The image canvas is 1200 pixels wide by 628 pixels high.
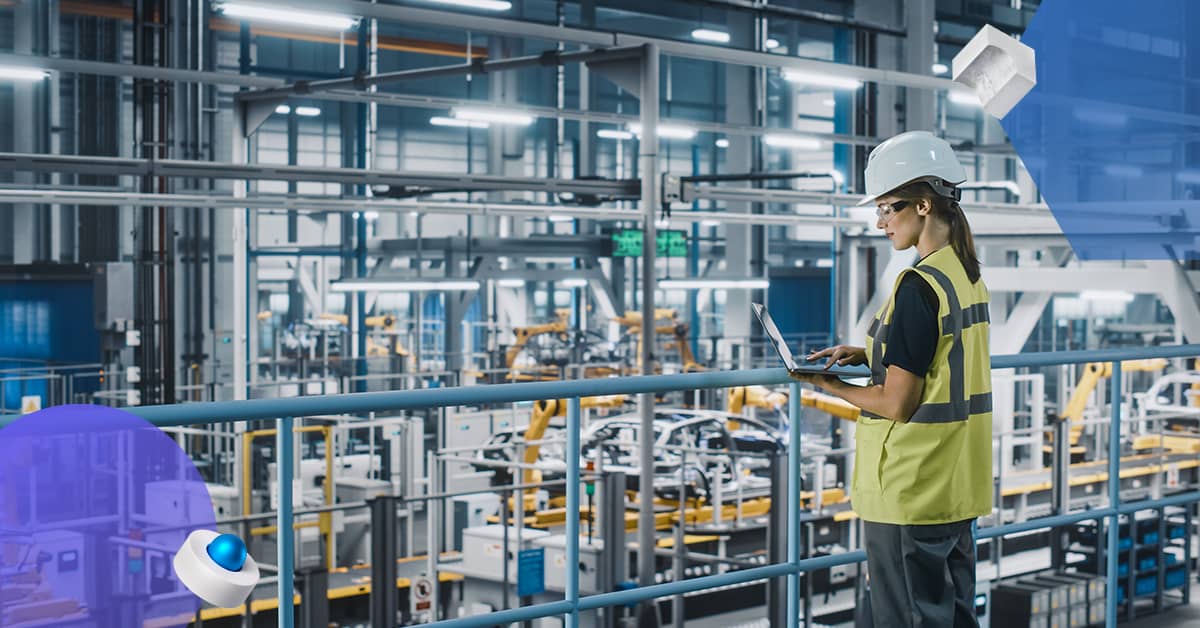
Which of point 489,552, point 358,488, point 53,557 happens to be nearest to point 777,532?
point 489,552

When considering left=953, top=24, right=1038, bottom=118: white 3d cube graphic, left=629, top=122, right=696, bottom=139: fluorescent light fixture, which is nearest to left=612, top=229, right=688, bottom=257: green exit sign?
left=629, top=122, right=696, bottom=139: fluorescent light fixture

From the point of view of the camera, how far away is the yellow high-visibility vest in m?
2.60

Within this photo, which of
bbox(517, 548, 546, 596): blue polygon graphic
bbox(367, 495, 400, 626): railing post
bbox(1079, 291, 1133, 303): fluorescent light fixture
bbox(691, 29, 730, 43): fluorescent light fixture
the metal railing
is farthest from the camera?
bbox(691, 29, 730, 43): fluorescent light fixture

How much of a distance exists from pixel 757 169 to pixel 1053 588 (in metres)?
11.2

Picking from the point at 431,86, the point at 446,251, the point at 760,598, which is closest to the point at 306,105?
the point at 431,86

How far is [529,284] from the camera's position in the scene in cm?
2891

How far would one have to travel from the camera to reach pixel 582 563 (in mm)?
8977

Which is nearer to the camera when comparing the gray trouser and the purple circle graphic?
the purple circle graphic

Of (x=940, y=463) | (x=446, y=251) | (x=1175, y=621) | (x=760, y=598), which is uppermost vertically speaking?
(x=446, y=251)

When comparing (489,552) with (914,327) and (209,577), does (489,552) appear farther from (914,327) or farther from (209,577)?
(209,577)

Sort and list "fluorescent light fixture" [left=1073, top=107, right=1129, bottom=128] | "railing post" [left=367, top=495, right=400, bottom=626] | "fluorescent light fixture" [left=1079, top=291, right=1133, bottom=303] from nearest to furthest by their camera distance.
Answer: "railing post" [left=367, top=495, right=400, bottom=626]
"fluorescent light fixture" [left=1079, top=291, right=1133, bottom=303]
"fluorescent light fixture" [left=1073, top=107, right=1129, bottom=128]

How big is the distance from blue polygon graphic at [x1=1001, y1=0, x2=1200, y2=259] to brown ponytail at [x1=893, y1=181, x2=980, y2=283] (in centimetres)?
503

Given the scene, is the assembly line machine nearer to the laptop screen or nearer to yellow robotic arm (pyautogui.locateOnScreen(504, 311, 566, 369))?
yellow robotic arm (pyautogui.locateOnScreen(504, 311, 566, 369))

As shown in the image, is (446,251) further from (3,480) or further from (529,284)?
(3,480)
